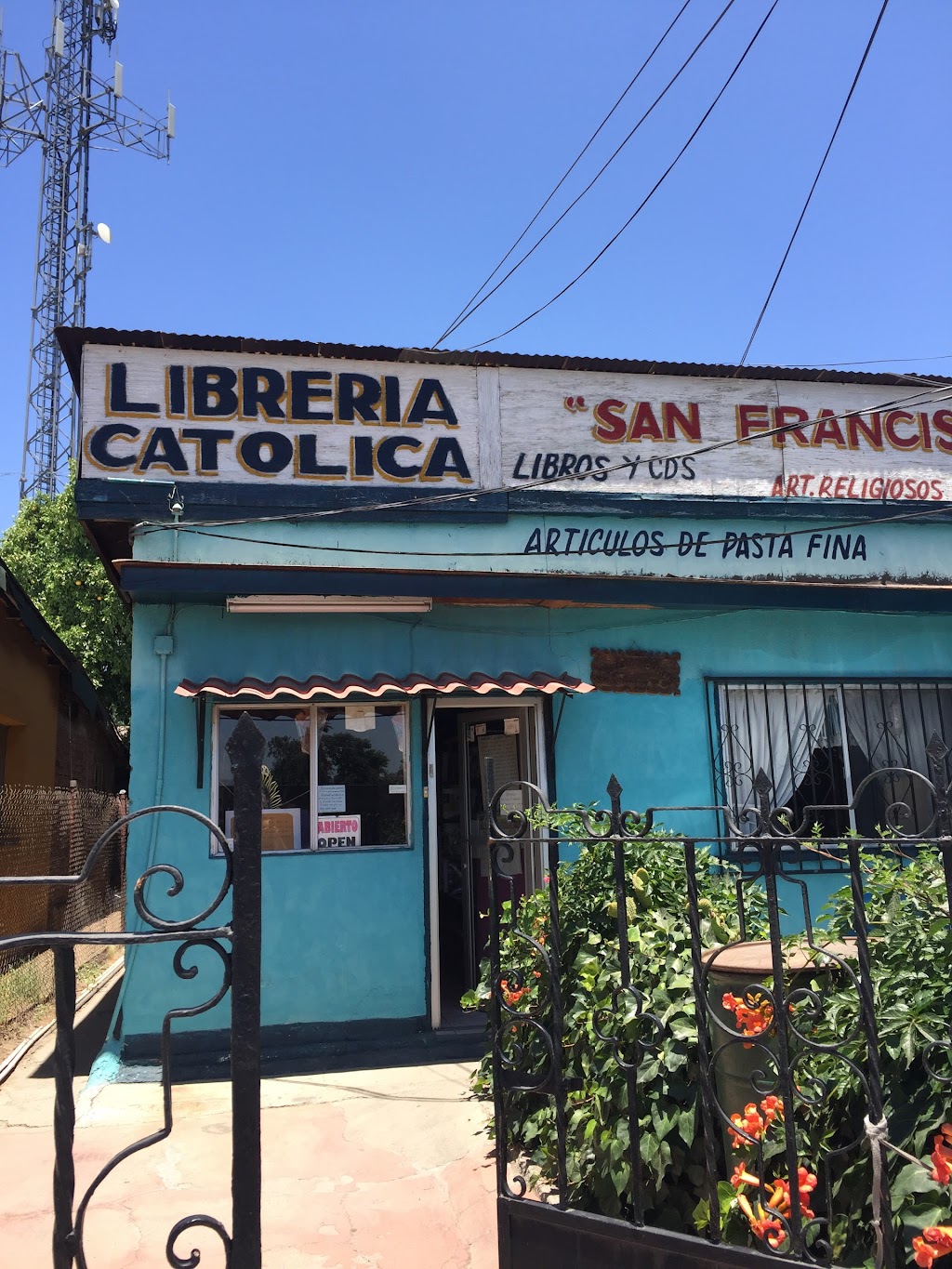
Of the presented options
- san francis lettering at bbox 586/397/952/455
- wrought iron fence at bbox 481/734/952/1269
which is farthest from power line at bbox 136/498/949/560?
wrought iron fence at bbox 481/734/952/1269

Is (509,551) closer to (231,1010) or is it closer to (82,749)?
(231,1010)

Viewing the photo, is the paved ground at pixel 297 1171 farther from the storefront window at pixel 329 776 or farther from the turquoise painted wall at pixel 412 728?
the storefront window at pixel 329 776

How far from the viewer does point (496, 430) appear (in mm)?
7941

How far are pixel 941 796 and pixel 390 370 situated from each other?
5996 millimetres

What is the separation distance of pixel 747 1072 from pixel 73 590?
17.3 meters

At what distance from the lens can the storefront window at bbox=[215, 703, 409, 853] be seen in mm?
7156

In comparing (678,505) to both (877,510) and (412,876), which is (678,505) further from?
(412,876)

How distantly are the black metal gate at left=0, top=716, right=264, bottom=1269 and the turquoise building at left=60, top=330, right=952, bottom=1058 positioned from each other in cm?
454

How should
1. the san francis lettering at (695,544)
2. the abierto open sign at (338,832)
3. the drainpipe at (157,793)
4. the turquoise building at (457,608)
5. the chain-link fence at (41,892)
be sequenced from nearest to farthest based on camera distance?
the drainpipe at (157,793), the turquoise building at (457,608), the abierto open sign at (338,832), the san francis lettering at (695,544), the chain-link fence at (41,892)

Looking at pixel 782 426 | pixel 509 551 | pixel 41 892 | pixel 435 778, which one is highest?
pixel 782 426

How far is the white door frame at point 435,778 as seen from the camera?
7.02m

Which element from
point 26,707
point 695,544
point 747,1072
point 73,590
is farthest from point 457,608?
point 73,590

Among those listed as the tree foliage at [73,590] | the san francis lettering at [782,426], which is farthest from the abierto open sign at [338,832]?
the tree foliage at [73,590]

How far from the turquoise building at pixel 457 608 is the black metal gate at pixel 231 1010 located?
4.54 m
